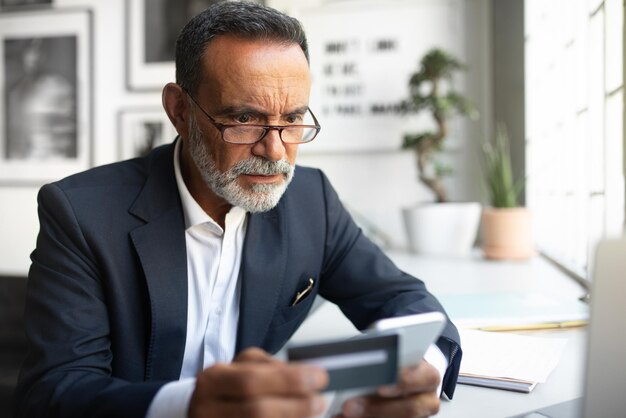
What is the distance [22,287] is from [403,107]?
167 cm

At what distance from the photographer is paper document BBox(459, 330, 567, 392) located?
0.87 m

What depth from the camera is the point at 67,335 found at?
2.77 feet

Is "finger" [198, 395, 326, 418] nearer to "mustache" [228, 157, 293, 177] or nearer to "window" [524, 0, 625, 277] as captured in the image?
"mustache" [228, 157, 293, 177]

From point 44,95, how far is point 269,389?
9.56 feet

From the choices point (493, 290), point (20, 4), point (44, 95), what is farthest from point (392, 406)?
point (20, 4)

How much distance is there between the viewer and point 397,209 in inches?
102

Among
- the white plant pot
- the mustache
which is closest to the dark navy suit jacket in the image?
the mustache

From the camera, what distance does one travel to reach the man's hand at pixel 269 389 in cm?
51

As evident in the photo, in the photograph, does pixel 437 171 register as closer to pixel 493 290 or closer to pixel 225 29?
pixel 493 290

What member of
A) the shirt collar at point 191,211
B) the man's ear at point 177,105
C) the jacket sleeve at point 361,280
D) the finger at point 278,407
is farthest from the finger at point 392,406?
the man's ear at point 177,105

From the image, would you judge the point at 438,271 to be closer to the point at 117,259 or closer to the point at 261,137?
the point at 261,137

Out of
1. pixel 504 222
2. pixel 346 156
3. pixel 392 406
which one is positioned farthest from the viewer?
pixel 346 156

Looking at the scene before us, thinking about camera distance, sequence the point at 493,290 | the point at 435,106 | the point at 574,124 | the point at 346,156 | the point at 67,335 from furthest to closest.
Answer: the point at 346,156
the point at 435,106
the point at 574,124
the point at 493,290
the point at 67,335

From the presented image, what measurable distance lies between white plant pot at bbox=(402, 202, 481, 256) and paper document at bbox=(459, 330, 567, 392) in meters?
1.09
